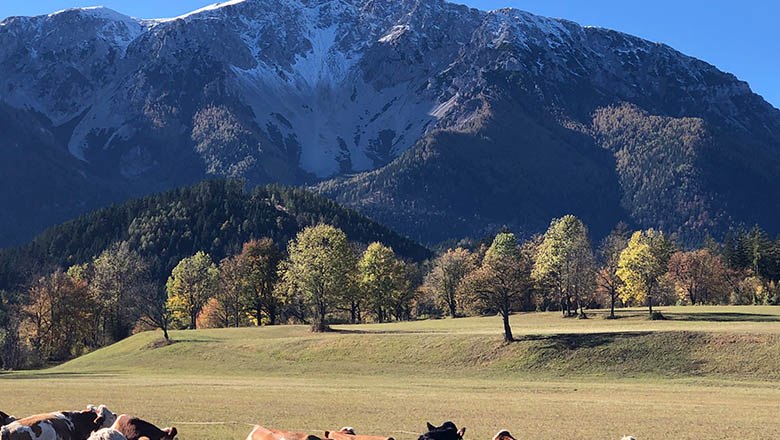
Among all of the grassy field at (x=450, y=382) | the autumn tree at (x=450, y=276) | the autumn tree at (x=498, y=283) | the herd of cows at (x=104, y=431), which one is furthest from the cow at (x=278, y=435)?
the autumn tree at (x=450, y=276)

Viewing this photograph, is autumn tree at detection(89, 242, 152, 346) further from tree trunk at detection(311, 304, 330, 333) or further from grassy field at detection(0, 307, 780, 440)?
tree trunk at detection(311, 304, 330, 333)

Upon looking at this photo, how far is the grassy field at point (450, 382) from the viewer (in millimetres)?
31828

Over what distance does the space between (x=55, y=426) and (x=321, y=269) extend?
242 feet

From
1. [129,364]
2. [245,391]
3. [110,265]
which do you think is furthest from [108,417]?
[110,265]

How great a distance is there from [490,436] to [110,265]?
119 meters

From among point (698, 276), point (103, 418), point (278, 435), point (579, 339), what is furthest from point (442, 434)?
point (698, 276)

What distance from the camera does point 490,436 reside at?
28312mm

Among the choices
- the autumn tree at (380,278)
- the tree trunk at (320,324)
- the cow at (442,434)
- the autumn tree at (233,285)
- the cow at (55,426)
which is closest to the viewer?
the cow at (55,426)

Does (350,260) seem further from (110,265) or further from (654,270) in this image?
(110,265)

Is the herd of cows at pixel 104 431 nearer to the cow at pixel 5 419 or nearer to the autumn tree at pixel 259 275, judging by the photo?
the cow at pixel 5 419

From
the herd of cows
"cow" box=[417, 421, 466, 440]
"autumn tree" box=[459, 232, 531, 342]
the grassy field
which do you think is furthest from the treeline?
the herd of cows

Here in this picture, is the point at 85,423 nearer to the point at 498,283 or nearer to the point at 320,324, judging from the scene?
the point at 498,283

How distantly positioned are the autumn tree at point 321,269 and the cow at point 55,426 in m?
68.7

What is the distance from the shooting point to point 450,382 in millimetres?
56375
